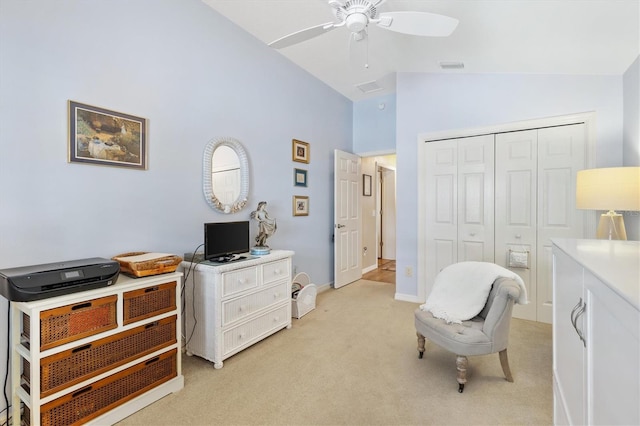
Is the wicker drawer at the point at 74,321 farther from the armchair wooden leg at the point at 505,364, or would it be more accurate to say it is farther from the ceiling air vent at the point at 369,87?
the ceiling air vent at the point at 369,87

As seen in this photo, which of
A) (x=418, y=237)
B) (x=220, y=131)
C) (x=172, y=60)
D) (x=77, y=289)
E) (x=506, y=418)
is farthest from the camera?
(x=418, y=237)

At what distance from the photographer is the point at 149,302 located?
1.84 metres

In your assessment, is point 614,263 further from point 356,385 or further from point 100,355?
point 100,355

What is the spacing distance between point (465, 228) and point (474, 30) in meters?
2.01

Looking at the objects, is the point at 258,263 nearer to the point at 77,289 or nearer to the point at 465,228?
the point at 77,289

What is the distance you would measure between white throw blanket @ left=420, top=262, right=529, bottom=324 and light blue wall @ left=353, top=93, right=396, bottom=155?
2589 mm

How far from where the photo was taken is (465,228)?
350cm

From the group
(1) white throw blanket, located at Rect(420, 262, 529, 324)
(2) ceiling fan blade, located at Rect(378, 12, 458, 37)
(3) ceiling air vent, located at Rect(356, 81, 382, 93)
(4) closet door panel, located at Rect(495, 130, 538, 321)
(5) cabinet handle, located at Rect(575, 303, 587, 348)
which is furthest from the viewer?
(3) ceiling air vent, located at Rect(356, 81, 382, 93)

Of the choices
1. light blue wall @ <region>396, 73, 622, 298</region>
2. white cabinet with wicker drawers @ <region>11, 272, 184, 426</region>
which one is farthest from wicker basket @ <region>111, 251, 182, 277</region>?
light blue wall @ <region>396, 73, 622, 298</region>

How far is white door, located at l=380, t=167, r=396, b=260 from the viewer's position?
267 inches

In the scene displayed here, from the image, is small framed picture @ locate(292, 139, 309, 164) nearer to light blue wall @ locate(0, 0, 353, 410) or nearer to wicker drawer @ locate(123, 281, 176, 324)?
light blue wall @ locate(0, 0, 353, 410)

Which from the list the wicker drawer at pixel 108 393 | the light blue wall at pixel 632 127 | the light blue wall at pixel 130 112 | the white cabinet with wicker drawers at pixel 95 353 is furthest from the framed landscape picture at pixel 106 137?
the light blue wall at pixel 632 127

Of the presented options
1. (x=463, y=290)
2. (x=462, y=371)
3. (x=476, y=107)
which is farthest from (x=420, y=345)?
(x=476, y=107)

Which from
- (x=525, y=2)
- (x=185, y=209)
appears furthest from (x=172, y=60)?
(x=525, y=2)
